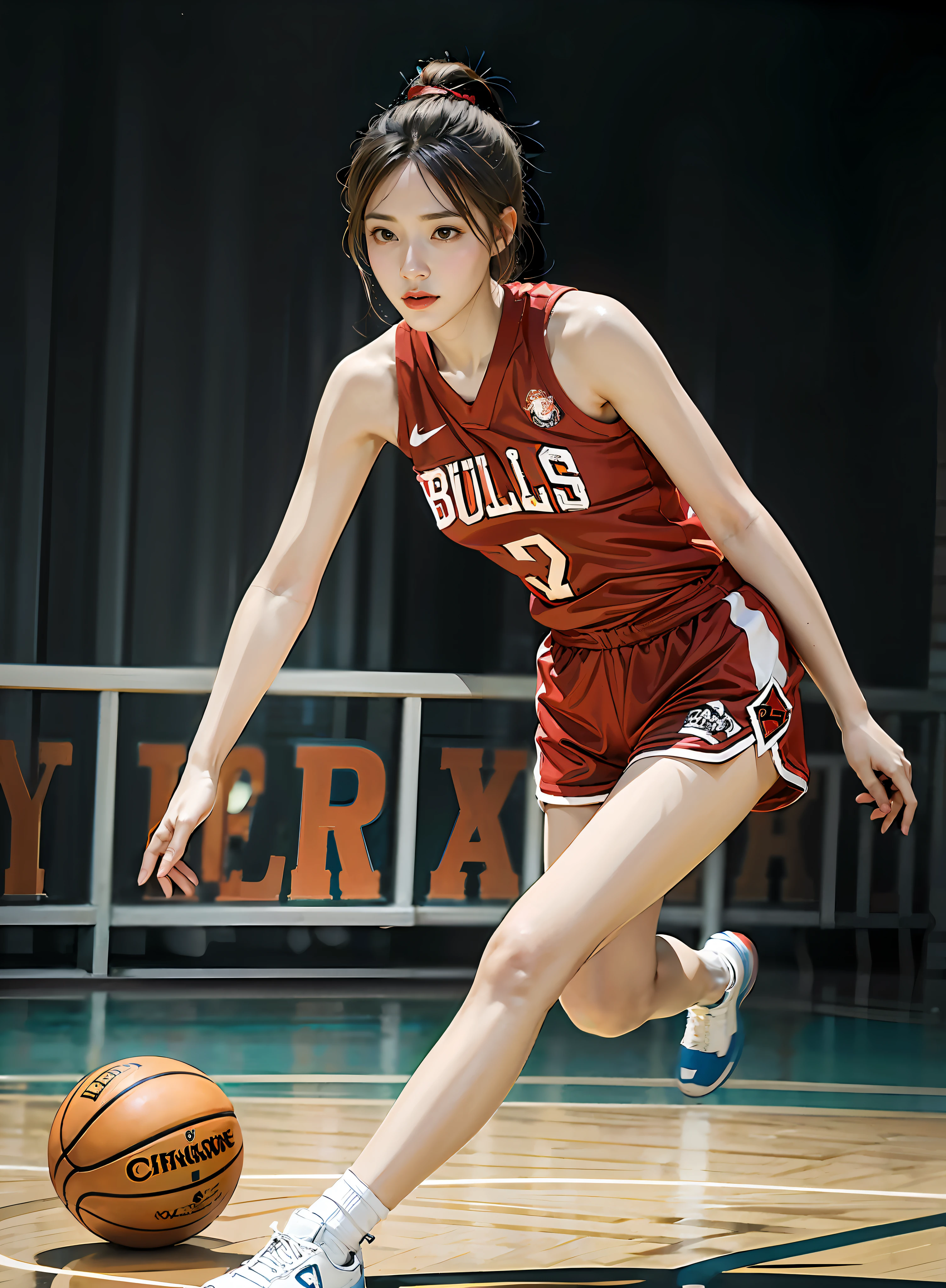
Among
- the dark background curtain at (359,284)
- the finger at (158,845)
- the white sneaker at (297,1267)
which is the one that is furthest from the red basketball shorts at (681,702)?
the dark background curtain at (359,284)

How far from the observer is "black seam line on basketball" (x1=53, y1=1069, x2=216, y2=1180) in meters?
2.27

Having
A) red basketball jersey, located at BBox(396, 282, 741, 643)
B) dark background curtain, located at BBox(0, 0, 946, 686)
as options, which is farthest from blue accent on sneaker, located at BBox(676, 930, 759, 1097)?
dark background curtain, located at BBox(0, 0, 946, 686)

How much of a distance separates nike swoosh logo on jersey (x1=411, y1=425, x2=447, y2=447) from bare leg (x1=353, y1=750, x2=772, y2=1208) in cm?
59

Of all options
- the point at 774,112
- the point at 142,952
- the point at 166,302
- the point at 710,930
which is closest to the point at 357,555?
the point at 166,302

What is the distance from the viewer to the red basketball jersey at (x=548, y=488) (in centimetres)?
197

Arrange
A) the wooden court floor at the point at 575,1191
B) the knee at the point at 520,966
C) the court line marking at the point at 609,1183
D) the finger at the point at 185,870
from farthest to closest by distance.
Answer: the court line marking at the point at 609,1183, the wooden court floor at the point at 575,1191, the finger at the point at 185,870, the knee at the point at 520,966

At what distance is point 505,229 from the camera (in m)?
1.99

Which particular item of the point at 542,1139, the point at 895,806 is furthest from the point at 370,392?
the point at 542,1139

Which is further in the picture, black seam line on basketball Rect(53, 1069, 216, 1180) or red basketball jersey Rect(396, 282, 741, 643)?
black seam line on basketball Rect(53, 1069, 216, 1180)

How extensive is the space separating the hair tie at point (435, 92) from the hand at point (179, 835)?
1049 millimetres

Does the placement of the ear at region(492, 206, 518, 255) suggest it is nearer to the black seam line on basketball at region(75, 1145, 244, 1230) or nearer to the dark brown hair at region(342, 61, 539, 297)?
the dark brown hair at region(342, 61, 539, 297)

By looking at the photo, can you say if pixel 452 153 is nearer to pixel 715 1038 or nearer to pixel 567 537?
pixel 567 537

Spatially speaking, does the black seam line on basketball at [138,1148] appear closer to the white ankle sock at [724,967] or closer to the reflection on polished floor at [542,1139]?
the reflection on polished floor at [542,1139]

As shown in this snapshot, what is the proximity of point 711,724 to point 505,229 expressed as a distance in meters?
0.79
